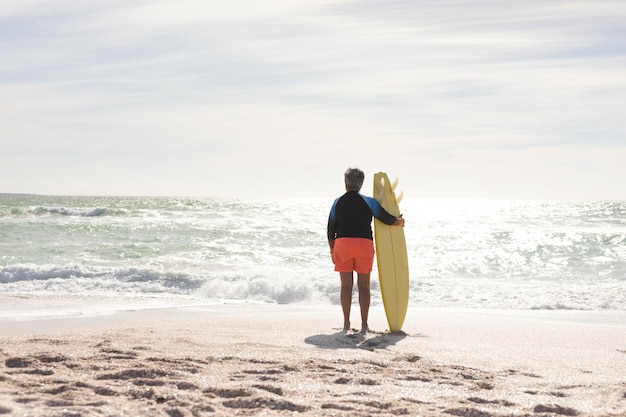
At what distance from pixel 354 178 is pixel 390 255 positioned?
100cm

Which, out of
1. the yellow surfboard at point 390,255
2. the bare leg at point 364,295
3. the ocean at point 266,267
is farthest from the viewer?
the ocean at point 266,267

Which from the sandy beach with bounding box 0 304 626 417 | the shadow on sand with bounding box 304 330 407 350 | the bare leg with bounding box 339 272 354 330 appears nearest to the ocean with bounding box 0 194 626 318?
the sandy beach with bounding box 0 304 626 417

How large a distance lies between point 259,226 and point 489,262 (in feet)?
39.4

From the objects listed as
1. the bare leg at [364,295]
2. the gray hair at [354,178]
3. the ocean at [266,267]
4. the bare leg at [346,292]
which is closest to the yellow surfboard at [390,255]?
the bare leg at [364,295]

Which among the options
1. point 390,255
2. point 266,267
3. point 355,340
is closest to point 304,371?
point 355,340

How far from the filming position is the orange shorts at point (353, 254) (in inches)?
238

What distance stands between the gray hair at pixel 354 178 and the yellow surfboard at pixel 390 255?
0.63 metres

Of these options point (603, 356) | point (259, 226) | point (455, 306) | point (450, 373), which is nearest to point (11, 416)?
point (450, 373)

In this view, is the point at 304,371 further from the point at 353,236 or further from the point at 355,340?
the point at 353,236

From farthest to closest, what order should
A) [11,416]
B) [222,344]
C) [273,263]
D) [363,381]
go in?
[273,263], [222,344], [363,381], [11,416]

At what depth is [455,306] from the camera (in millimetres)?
10398

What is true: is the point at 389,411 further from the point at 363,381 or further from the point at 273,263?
the point at 273,263

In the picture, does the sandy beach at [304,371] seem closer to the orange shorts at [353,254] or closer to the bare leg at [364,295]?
the bare leg at [364,295]

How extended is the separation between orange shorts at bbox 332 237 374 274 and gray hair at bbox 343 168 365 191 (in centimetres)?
48
